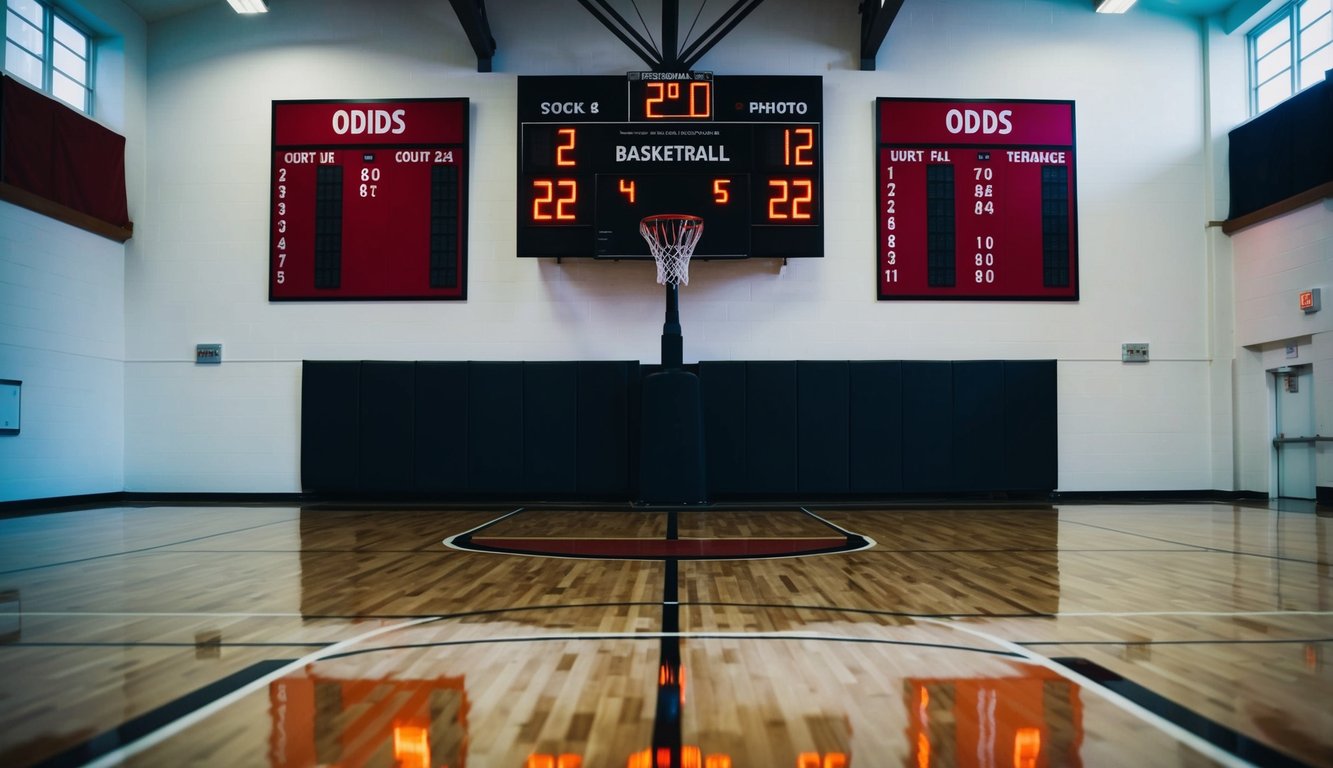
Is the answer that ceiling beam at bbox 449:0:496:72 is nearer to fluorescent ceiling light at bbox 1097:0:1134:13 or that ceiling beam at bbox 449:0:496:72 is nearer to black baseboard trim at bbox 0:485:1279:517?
black baseboard trim at bbox 0:485:1279:517

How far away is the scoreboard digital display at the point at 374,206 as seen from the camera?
768cm

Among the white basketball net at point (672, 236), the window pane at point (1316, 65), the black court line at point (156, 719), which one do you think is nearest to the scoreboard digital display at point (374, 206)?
the white basketball net at point (672, 236)

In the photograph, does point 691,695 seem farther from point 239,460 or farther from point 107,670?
point 239,460

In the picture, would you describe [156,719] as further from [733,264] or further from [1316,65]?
[1316,65]

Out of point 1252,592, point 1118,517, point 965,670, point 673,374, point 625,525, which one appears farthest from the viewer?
point 673,374

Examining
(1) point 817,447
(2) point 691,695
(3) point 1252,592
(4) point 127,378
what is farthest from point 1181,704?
(4) point 127,378

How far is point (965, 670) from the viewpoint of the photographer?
6.96 ft

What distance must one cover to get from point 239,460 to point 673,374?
4.43m

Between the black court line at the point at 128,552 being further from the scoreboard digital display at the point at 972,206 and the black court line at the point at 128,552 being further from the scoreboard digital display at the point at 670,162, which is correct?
the scoreboard digital display at the point at 972,206

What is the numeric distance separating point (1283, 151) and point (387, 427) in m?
8.69

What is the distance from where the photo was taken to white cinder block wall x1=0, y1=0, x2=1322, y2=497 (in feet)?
25.5

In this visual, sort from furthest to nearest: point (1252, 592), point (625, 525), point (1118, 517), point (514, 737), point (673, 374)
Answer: point (673, 374), point (1118, 517), point (625, 525), point (1252, 592), point (514, 737)

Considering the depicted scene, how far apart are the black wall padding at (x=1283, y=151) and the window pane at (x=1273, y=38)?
778 millimetres

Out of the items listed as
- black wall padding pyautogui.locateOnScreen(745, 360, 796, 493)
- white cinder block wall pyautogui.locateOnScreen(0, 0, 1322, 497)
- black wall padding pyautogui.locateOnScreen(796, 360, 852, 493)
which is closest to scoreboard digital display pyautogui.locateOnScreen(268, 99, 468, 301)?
white cinder block wall pyautogui.locateOnScreen(0, 0, 1322, 497)
